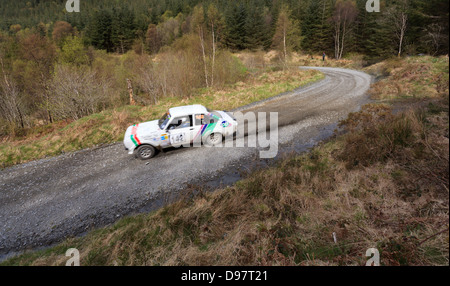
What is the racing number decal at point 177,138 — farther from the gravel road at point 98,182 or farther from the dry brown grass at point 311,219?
the dry brown grass at point 311,219

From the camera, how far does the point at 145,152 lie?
350 inches

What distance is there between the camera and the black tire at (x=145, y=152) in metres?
8.78

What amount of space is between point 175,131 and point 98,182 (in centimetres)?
341

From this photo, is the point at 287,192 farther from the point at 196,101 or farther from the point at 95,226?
the point at 196,101

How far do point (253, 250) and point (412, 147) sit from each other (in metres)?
6.47

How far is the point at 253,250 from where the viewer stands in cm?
403

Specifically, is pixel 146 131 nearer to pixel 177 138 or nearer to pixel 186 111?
pixel 177 138

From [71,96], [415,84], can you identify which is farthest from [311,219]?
[71,96]

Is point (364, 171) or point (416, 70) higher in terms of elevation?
point (416, 70)

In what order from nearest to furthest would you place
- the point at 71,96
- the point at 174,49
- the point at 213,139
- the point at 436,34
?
1. the point at 213,139
2. the point at 436,34
3. the point at 71,96
4. the point at 174,49

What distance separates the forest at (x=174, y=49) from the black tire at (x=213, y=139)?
7.37 metres

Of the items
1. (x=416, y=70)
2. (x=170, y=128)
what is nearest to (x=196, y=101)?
(x=170, y=128)

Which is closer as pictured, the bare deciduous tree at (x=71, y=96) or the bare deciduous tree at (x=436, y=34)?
the bare deciduous tree at (x=436, y=34)

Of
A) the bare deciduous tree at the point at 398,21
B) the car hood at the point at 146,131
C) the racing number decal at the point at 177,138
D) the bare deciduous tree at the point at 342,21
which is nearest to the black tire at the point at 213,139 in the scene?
the racing number decal at the point at 177,138
